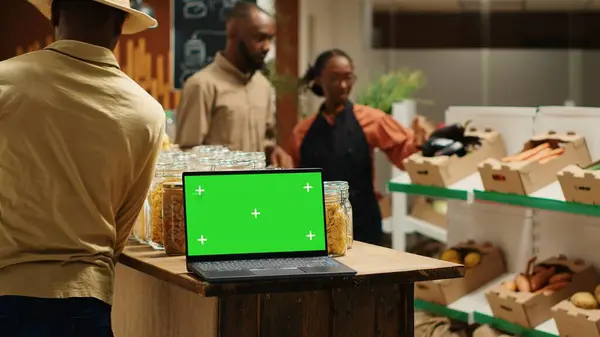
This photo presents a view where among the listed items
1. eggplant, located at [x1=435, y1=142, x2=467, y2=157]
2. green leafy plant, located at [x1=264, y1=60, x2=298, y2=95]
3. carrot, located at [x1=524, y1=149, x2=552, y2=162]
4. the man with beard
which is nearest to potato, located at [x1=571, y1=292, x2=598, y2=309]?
carrot, located at [x1=524, y1=149, x2=552, y2=162]

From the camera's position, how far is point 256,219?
8.99ft

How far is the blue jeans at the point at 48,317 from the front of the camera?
2.57 meters

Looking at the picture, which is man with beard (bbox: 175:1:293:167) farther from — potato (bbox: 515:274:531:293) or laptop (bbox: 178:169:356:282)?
laptop (bbox: 178:169:356:282)

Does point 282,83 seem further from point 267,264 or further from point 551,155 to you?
point 267,264

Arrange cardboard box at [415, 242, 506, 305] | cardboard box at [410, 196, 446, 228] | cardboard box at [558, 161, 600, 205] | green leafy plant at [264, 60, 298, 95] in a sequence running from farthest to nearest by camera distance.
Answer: green leafy plant at [264, 60, 298, 95], cardboard box at [410, 196, 446, 228], cardboard box at [415, 242, 506, 305], cardboard box at [558, 161, 600, 205]

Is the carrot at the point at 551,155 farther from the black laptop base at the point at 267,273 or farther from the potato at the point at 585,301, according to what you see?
the black laptop base at the point at 267,273

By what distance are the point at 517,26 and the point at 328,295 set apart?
6.21 meters

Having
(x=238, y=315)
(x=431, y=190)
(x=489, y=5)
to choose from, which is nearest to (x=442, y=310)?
(x=431, y=190)

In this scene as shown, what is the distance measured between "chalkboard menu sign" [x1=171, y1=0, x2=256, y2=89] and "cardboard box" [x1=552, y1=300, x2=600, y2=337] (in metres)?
4.07

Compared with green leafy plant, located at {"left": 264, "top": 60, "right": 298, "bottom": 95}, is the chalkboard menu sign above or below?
above

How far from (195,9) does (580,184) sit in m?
4.28

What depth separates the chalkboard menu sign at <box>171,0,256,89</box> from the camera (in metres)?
7.34

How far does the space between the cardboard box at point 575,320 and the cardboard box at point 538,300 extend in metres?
0.17

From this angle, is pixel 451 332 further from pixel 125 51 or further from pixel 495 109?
pixel 125 51
